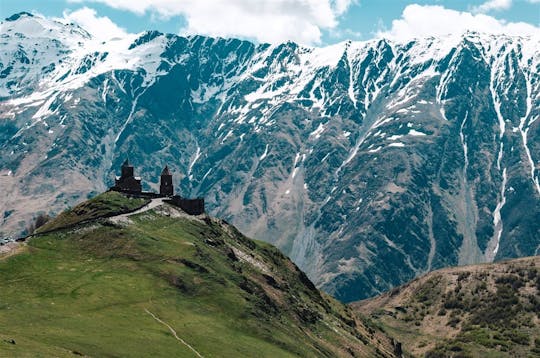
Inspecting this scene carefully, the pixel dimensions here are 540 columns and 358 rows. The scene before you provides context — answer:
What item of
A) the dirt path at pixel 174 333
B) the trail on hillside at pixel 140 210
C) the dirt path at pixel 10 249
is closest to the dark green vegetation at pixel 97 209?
the trail on hillside at pixel 140 210

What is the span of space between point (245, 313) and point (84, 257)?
32.2 m

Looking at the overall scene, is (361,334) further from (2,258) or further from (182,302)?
(2,258)

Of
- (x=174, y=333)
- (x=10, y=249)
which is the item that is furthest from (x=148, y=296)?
(x=10, y=249)

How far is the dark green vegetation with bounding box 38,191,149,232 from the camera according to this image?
16812cm

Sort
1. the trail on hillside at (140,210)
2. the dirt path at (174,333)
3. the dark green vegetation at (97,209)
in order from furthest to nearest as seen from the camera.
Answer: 1. the dark green vegetation at (97,209)
2. the trail on hillside at (140,210)
3. the dirt path at (174,333)

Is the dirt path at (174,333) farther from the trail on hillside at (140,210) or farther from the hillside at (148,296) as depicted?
the trail on hillside at (140,210)

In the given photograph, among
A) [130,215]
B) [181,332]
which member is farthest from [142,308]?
[130,215]

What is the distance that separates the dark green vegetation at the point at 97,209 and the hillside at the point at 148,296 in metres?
0.41

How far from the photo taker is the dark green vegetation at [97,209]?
168 meters

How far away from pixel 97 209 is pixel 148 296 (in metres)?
53.6

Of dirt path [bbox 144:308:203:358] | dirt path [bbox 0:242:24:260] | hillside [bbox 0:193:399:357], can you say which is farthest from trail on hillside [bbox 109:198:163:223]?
dirt path [bbox 144:308:203:358]

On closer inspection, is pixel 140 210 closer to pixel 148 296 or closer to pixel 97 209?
pixel 97 209

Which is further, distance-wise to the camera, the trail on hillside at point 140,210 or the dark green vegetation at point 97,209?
the dark green vegetation at point 97,209

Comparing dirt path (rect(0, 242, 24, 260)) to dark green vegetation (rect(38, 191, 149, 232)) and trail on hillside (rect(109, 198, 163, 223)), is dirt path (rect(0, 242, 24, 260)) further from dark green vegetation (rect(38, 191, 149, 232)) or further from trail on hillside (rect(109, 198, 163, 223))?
trail on hillside (rect(109, 198, 163, 223))
